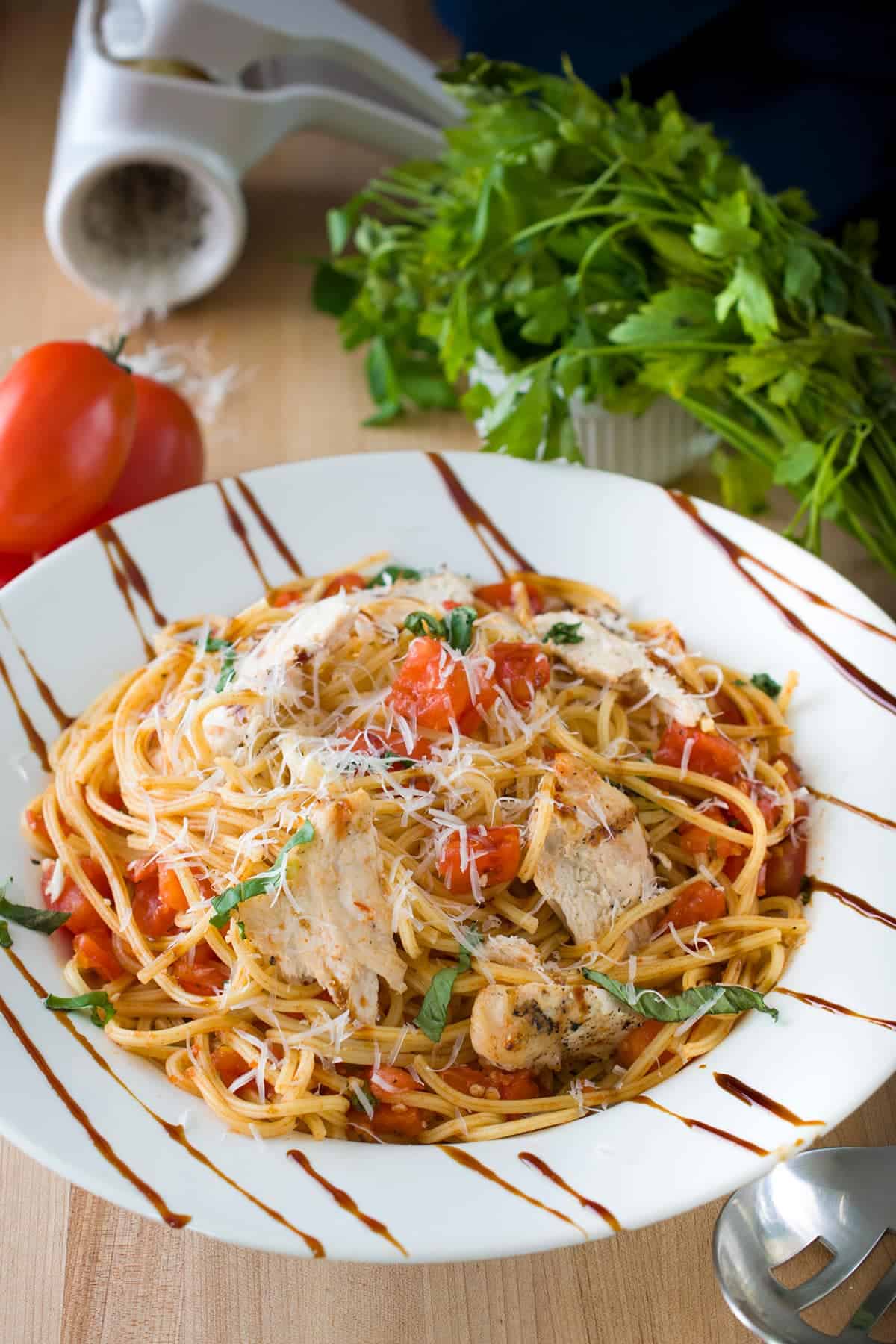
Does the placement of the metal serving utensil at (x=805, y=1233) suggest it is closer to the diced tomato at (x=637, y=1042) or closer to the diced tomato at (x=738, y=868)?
the diced tomato at (x=637, y=1042)

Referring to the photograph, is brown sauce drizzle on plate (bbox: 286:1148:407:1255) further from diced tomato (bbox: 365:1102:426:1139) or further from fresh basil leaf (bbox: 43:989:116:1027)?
fresh basil leaf (bbox: 43:989:116:1027)

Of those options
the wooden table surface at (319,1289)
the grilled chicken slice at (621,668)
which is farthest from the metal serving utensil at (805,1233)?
the grilled chicken slice at (621,668)

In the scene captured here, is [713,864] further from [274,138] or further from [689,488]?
[274,138]

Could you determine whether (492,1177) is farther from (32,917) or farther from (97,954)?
(32,917)

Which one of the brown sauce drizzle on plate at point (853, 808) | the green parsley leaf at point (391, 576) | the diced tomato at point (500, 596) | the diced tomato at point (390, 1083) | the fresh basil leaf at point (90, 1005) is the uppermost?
the green parsley leaf at point (391, 576)

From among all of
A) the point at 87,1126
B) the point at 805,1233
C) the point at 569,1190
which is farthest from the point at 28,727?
the point at 805,1233

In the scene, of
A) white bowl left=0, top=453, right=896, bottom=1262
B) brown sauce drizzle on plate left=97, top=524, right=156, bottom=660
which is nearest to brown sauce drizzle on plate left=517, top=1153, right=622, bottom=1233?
white bowl left=0, top=453, right=896, bottom=1262
